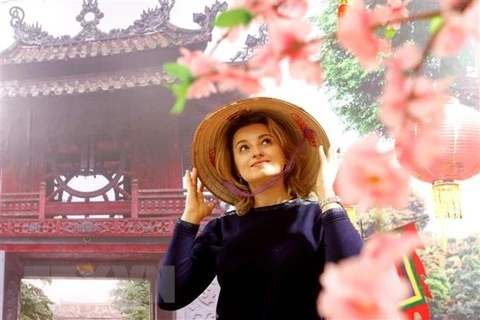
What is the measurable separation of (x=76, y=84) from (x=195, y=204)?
41.9 inches

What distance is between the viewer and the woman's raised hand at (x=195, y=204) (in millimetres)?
1122

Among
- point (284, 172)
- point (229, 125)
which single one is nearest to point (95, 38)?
point (229, 125)

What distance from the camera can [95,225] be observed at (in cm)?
185

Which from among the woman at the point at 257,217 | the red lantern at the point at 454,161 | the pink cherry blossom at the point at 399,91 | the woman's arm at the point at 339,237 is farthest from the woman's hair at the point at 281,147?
the pink cherry blossom at the point at 399,91

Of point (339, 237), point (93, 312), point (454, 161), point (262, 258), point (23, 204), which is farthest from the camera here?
point (23, 204)

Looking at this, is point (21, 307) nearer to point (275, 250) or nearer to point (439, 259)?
point (275, 250)

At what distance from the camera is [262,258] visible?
1.01m

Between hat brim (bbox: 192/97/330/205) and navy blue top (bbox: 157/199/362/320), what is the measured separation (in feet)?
0.23

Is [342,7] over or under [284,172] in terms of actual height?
over

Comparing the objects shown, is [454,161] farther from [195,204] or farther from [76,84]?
[76,84]

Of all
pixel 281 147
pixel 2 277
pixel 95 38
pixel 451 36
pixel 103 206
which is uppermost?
pixel 95 38

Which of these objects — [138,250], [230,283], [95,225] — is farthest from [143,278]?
[230,283]

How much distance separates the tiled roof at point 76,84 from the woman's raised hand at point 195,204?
82cm

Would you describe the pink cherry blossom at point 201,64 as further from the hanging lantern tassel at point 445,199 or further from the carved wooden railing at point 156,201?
the carved wooden railing at point 156,201
